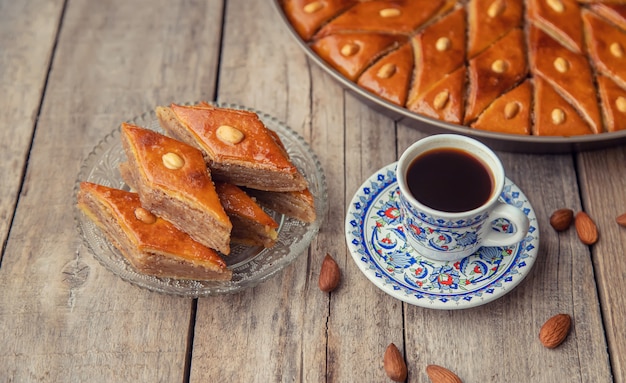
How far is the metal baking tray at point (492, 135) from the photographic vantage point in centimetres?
177

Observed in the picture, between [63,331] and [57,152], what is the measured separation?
1.89 ft

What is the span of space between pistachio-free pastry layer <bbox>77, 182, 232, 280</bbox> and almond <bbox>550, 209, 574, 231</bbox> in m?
0.84

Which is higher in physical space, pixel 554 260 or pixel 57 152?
pixel 57 152

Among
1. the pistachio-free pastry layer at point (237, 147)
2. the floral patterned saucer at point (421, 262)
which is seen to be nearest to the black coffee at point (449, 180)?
the floral patterned saucer at point (421, 262)

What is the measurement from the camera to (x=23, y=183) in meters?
1.93

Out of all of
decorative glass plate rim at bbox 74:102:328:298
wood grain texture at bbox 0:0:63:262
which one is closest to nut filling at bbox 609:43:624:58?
decorative glass plate rim at bbox 74:102:328:298

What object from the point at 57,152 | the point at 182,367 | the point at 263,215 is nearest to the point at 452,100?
the point at 263,215

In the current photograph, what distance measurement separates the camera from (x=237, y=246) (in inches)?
67.8

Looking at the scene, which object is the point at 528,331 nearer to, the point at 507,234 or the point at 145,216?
the point at 507,234

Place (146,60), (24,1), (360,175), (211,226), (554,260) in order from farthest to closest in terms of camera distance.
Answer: (24,1) < (146,60) < (360,175) < (554,260) < (211,226)

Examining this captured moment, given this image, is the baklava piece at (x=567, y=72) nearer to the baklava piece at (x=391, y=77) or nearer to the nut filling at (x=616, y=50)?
the nut filling at (x=616, y=50)

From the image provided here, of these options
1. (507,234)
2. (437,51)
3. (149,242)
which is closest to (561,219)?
(507,234)

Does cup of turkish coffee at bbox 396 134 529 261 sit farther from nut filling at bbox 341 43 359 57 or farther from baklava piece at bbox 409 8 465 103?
nut filling at bbox 341 43 359 57

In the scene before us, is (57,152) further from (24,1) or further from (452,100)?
(452,100)
